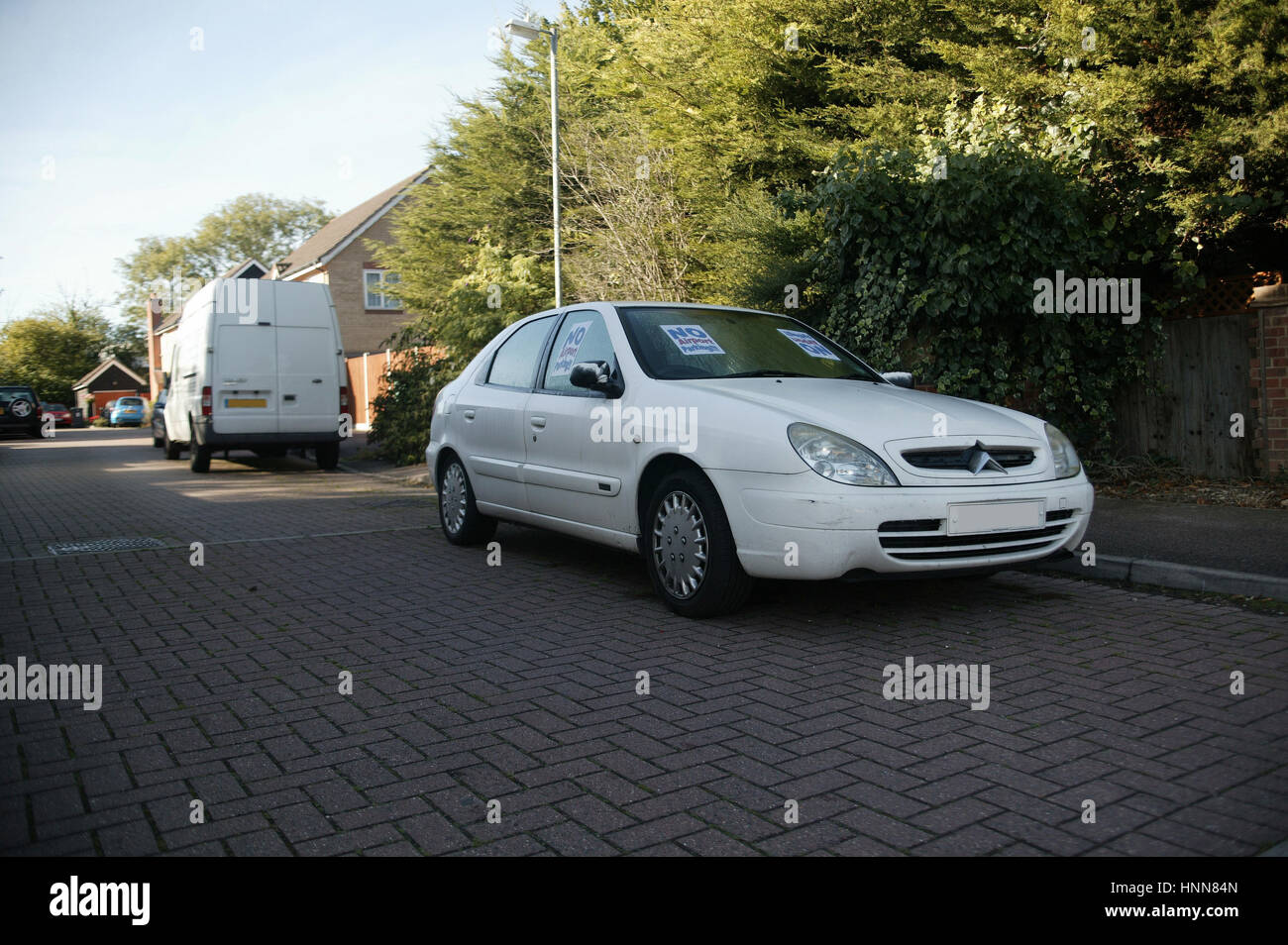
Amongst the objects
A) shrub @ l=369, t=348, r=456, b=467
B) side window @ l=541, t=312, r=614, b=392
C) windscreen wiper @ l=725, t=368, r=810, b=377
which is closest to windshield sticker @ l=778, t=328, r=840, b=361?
windscreen wiper @ l=725, t=368, r=810, b=377

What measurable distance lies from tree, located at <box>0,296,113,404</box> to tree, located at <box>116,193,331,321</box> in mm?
8812

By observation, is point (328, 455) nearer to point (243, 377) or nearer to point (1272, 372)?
point (243, 377)

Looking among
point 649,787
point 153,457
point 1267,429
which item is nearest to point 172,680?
point 649,787

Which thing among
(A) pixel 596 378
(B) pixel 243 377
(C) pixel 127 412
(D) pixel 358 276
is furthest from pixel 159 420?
(C) pixel 127 412

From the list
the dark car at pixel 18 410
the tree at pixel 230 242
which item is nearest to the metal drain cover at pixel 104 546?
the dark car at pixel 18 410

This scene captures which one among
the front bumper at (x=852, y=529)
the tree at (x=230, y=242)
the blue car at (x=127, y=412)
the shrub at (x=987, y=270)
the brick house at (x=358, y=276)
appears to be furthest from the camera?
the tree at (x=230, y=242)

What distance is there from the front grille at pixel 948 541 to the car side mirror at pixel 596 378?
1.95 m

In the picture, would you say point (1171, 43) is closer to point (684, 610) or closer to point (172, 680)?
point (684, 610)

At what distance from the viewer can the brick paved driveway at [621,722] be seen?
2.96 meters

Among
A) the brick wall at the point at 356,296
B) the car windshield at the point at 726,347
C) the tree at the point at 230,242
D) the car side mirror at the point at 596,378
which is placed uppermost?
the tree at the point at 230,242

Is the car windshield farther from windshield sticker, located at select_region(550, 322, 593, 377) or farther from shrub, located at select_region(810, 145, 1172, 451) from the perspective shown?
shrub, located at select_region(810, 145, 1172, 451)

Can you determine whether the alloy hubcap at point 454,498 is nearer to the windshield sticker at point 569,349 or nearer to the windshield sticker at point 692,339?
the windshield sticker at point 569,349

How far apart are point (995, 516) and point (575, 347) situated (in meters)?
2.96

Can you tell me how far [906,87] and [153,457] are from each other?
17153 mm
